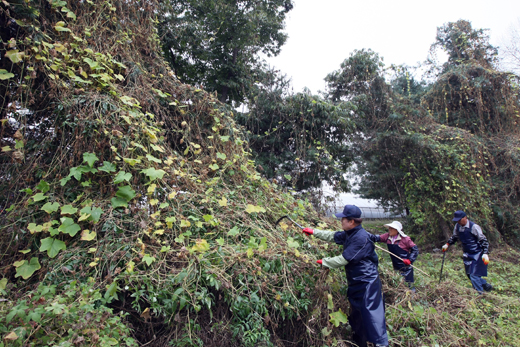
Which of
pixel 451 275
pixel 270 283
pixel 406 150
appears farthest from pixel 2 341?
pixel 406 150

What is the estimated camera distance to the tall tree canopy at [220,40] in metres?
7.30

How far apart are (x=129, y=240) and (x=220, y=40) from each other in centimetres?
644

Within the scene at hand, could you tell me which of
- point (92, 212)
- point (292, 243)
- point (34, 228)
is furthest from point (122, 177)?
point (292, 243)

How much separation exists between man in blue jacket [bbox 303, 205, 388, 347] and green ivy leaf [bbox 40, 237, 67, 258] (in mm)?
2529

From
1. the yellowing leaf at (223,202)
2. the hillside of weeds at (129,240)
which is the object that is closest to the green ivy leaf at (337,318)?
the hillside of weeds at (129,240)

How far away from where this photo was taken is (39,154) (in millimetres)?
3318

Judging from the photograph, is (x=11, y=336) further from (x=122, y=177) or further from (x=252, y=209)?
(x=252, y=209)

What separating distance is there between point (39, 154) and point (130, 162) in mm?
1159

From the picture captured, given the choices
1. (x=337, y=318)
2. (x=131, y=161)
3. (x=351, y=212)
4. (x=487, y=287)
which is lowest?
(x=487, y=287)

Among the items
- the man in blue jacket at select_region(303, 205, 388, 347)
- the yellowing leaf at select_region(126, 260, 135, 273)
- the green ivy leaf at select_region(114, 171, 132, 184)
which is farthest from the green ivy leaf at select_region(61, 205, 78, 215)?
the man in blue jacket at select_region(303, 205, 388, 347)

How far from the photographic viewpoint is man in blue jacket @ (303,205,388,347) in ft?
8.68

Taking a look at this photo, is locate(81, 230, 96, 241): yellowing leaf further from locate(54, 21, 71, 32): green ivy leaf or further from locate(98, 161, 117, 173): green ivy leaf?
locate(54, 21, 71, 32): green ivy leaf

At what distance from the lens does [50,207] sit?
2.84 metres

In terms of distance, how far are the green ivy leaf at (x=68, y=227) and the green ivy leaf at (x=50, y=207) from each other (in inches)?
7.0
